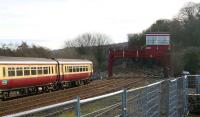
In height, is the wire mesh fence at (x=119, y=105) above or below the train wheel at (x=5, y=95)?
above

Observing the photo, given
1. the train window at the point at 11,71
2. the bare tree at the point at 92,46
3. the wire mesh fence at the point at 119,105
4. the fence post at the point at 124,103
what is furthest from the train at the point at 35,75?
A: the bare tree at the point at 92,46

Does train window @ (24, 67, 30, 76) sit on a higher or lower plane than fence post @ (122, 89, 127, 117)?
lower

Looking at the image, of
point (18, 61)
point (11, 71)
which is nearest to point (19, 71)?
point (18, 61)

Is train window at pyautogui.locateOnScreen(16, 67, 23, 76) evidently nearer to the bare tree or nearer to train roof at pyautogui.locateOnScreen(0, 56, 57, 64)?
train roof at pyautogui.locateOnScreen(0, 56, 57, 64)

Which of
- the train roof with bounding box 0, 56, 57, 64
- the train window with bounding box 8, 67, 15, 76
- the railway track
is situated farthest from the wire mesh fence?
the train window with bounding box 8, 67, 15, 76

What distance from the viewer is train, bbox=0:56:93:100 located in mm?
27922

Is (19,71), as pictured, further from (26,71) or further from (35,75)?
(35,75)

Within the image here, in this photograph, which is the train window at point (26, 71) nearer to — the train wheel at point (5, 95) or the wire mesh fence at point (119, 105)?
the train wheel at point (5, 95)

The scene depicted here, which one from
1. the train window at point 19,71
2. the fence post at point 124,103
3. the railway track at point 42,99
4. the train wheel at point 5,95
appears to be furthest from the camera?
the train window at point 19,71

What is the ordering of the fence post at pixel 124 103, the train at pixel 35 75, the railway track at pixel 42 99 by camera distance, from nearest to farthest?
1. the fence post at pixel 124 103
2. the railway track at pixel 42 99
3. the train at pixel 35 75

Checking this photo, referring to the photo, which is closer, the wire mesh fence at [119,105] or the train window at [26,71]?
the wire mesh fence at [119,105]

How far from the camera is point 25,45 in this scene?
96.1m

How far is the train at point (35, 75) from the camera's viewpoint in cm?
2792

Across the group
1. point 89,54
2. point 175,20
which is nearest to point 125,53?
point 175,20
